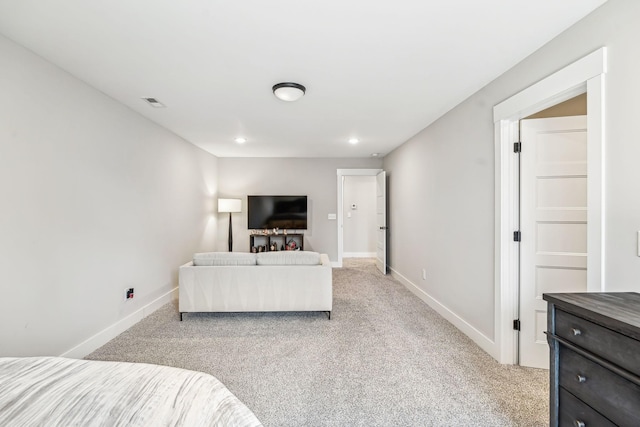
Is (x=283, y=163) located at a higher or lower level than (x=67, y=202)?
higher

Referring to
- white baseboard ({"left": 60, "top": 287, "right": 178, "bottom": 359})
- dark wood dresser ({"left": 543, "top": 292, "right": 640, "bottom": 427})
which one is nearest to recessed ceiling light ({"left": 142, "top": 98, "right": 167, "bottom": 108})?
white baseboard ({"left": 60, "top": 287, "right": 178, "bottom": 359})

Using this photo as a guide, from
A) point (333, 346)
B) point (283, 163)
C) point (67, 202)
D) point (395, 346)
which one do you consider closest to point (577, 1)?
point (395, 346)

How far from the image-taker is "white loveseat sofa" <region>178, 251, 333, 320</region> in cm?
307

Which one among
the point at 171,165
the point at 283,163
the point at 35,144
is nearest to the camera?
the point at 35,144

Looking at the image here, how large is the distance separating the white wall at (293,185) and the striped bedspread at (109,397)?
4858mm

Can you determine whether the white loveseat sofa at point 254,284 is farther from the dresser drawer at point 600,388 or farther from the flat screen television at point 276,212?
the flat screen television at point 276,212

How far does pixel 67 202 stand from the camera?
2.23 m

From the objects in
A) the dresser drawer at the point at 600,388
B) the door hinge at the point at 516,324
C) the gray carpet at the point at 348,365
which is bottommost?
the gray carpet at the point at 348,365

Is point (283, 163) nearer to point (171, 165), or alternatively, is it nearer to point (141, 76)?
point (171, 165)

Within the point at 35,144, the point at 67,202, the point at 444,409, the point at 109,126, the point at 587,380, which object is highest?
the point at 109,126

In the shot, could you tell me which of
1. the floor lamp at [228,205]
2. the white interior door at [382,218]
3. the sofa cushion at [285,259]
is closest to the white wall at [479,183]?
the white interior door at [382,218]

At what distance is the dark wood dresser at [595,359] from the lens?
97 cm

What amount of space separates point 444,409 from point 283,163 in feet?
16.1

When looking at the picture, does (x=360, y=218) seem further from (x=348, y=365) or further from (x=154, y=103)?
(x=154, y=103)
